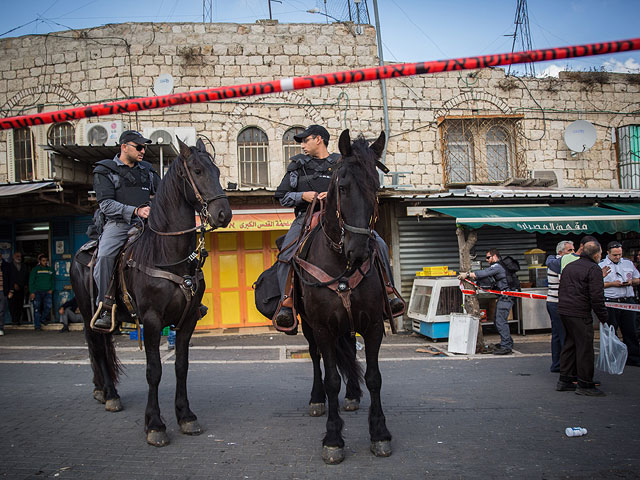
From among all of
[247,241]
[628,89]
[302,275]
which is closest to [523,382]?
[302,275]

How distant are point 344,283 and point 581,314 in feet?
12.8

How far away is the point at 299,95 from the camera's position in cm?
1347

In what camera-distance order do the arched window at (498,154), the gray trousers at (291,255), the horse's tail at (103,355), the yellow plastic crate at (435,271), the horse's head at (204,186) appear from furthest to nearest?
the arched window at (498,154), the yellow plastic crate at (435,271), the horse's tail at (103,355), the gray trousers at (291,255), the horse's head at (204,186)

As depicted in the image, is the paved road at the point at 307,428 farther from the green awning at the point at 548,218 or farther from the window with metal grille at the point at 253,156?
the window with metal grille at the point at 253,156

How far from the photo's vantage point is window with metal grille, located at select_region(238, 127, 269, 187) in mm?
13234

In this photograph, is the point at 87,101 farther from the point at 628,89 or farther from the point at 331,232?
the point at 628,89

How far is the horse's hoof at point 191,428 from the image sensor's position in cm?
426

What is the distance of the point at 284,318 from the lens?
13.3ft

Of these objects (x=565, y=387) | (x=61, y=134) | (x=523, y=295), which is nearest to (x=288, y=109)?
(x=61, y=134)

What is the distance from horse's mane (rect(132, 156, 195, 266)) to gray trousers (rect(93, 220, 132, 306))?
0.56 m

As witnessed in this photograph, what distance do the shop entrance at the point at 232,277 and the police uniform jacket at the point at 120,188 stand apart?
7880 mm

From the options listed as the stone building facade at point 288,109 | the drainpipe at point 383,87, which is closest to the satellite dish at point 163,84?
the stone building facade at point 288,109

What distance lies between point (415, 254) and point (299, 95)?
230 inches

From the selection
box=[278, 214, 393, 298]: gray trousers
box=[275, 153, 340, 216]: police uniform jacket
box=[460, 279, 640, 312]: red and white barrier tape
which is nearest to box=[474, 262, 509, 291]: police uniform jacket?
box=[460, 279, 640, 312]: red and white barrier tape
